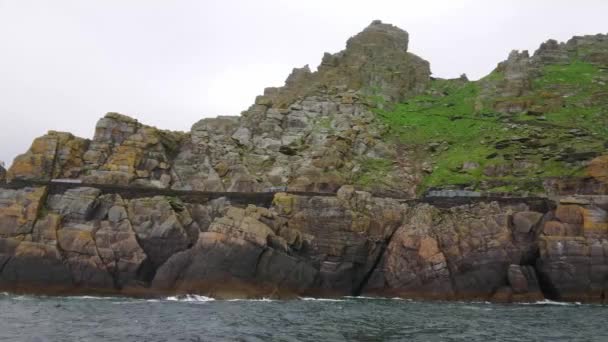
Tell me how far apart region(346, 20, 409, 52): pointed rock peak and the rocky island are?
20.8 m

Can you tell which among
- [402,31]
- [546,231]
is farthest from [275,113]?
[546,231]

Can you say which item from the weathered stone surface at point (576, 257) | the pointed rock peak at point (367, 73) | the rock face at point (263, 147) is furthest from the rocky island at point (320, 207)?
the pointed rock peak at point (367, 73)

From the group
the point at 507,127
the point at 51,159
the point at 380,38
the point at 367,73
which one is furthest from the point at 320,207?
the point at 380,38

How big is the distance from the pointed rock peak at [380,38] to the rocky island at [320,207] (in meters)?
20.8

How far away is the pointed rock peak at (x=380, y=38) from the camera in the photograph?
104 meters

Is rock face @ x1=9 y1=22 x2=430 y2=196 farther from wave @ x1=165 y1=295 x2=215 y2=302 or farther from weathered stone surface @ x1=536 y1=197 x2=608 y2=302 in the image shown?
weathered stone surface @ x1=536 y1=197 x2=608 y2=302

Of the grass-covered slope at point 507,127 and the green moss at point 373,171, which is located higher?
the grass-covered slope at point 507,127

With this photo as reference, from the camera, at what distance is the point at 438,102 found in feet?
330

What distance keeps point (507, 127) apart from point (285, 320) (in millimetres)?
57684

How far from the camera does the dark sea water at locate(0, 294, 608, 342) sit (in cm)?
2878

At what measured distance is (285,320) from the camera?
34.6 meters

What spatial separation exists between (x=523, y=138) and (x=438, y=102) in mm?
27335

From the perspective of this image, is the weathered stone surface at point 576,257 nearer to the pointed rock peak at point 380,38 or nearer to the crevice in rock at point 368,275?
the crevice in rock at point 368,275

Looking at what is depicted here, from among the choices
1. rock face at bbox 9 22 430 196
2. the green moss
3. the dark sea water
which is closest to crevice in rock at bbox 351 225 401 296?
the dark sea water
